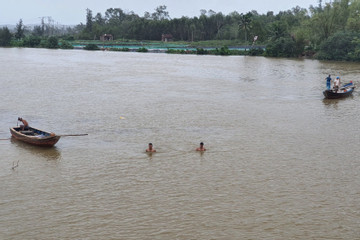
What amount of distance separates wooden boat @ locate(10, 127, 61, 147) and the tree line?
48630mm

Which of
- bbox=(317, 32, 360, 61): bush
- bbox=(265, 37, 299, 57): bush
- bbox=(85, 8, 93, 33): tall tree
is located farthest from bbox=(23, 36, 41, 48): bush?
bbox=(317, 32, 360, 61): bush

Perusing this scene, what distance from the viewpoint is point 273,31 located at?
6712 centimetres

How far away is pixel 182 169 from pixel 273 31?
56.9 meters

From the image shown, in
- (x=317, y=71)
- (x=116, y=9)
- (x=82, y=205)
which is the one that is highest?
(x=116, y=9)

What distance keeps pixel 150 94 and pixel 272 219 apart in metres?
19.8

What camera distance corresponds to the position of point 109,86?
111 ft

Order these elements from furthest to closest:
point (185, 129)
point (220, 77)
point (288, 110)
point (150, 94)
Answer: point (220, 77) < point (150, 94) < point (288, 110) < point (185, 129)

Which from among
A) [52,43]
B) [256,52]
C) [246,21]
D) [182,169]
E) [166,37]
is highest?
[246,21]

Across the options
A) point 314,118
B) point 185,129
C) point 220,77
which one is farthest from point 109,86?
point 314,118

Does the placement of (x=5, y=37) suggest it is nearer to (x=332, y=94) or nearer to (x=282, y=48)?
(x=282, y=48)

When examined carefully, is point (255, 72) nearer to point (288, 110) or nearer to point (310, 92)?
point (310, 92)

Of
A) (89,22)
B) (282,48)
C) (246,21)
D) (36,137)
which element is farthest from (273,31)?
(89,22)

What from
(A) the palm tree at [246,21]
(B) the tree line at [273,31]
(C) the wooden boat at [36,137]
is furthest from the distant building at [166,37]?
(C) the wooden boat at [36,137]

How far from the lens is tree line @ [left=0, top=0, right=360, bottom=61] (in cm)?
5931
